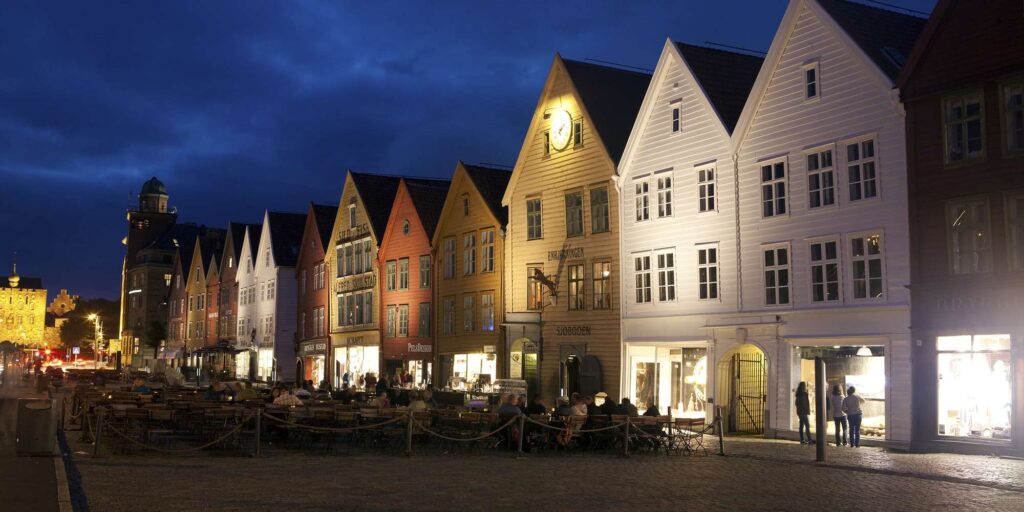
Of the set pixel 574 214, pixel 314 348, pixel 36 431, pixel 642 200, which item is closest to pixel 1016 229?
pixel 642 200

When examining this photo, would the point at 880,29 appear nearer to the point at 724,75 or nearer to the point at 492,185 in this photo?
the point at 724,75

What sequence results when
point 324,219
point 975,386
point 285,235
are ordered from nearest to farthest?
point 975,386, point 324,219, point 285,235

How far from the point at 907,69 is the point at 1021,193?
423cm

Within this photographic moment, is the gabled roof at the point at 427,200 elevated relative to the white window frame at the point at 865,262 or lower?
elevated

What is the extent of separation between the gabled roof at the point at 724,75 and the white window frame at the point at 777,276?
4200 mm

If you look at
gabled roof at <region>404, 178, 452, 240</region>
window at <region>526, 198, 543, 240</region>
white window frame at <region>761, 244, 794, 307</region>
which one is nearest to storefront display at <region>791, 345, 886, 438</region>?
white window frame at <region>761, 244, 794, 307</region>

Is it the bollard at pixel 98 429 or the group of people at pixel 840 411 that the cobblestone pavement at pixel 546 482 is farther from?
the group of people at pixel 840 411

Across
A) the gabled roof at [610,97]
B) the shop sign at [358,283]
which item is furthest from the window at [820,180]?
the shop sign at [358,283]

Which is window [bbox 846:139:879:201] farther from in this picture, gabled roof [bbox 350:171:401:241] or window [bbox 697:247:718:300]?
gabled roof [bbox 350:171:401:241]

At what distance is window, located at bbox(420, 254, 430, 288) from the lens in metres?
48.9

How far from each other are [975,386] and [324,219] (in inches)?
1792

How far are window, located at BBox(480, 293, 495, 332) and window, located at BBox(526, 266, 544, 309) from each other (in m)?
2.75

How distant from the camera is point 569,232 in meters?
38.4

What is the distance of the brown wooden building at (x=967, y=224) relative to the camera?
23.2 meters
